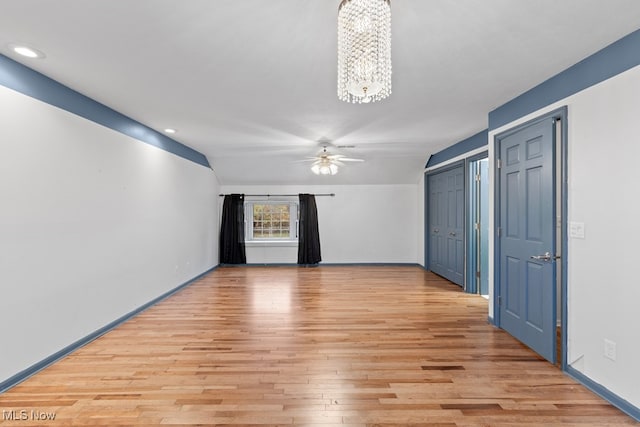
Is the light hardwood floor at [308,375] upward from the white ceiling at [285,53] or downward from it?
downward

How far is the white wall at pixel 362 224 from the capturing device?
7.27 metres

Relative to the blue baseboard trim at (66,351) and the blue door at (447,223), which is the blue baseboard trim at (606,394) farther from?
the blue baseboard trim at (66,351)

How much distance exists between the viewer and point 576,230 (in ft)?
7.81

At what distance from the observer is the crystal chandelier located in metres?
1.39

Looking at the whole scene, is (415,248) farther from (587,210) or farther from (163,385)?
(163,385)

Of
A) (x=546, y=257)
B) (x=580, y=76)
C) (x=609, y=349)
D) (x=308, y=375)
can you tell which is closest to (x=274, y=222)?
(x=308, y=375)

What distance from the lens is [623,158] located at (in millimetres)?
2033

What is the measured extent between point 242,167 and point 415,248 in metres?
4.20

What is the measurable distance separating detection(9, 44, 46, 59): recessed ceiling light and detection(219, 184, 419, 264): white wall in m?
5.04

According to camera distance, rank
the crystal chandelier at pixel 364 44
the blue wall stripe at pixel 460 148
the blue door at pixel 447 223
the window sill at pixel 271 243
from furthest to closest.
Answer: the window sill at pixel 271 243 → the blue door at pixel 447 223 → the blue wall stripe at pixel 460 148 → the crystal chandelier at pixel 364 44

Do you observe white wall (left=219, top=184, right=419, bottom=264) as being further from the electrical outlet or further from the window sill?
the electrical outlet

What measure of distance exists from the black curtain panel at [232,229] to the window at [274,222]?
0.41m

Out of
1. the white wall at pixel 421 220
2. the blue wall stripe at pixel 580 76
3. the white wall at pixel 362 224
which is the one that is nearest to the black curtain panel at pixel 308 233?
the white wall at pixel 362 224

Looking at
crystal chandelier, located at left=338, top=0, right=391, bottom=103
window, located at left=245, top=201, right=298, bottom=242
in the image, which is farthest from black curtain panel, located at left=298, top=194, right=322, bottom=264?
crystal chandelier, located at left=338, top=0, right=391, bottom=103
